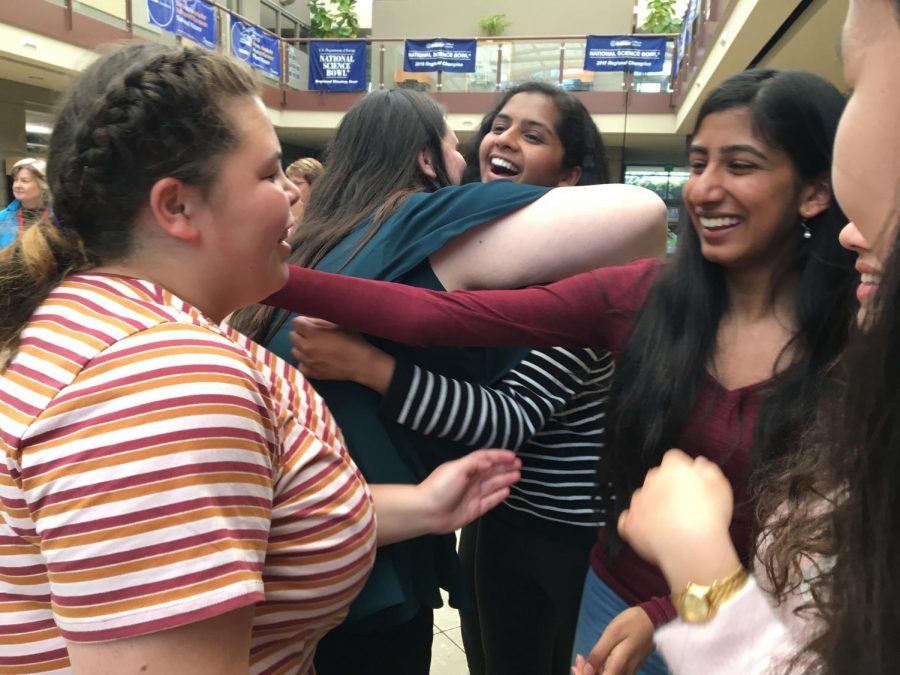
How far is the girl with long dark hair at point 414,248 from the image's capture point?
3.70 feet

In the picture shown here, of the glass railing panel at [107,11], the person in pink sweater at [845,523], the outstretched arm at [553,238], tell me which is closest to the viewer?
the person in pink sweater at [845,523]

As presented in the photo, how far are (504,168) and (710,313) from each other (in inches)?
27.8

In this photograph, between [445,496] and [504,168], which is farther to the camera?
[504,168]

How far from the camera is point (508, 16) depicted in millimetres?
14680

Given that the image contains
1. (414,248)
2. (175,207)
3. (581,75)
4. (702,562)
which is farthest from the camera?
(581,75)

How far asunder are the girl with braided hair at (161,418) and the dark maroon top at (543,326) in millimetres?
157

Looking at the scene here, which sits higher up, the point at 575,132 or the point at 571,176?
the point at 575,132

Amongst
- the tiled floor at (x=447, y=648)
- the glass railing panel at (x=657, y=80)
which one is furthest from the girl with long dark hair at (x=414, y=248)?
the glass railing panel at (x=657, y=80)

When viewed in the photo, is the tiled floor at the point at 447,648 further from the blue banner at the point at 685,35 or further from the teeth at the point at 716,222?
the blue banner at the point at 685,35

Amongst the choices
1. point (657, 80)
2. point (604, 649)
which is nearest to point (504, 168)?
point (604, 649)

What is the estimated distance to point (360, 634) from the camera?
3.78 feet

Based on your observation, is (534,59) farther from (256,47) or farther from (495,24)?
(256,47)

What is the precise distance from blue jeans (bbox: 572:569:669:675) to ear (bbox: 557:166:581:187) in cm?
98

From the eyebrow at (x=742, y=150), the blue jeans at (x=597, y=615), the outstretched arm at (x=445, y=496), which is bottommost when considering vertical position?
the blue jeans at (x=597, y=615)
